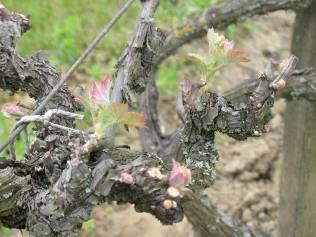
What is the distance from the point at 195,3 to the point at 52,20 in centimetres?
82

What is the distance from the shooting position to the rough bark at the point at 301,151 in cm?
179

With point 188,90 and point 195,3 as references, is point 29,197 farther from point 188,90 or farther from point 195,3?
point 195,3

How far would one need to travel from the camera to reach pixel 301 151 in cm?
183

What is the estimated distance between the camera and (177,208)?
2.85 feet

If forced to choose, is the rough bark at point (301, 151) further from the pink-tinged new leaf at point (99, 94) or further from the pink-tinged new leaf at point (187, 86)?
the pink-tinged new leaf at point (99, 94)

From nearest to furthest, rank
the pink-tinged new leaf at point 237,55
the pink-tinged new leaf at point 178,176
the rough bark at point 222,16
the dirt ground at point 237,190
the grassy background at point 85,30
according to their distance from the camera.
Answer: the pink-tinged new leaf at point 178,176 < the pink-tinged new leaf at point 237,55 < the rough bark at point 222,16 < the dirt ground at point 237,190 < the grassy background at point 85,30

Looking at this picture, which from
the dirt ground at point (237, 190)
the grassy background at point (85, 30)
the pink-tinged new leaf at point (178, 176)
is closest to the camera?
the pink-tinged new leaf at point (178, 176)

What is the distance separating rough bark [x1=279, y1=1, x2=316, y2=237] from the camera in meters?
1.79

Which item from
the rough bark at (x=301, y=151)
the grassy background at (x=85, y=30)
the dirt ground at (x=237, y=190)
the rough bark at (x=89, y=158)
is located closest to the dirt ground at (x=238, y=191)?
the dirt ground at (x=237, y=190)

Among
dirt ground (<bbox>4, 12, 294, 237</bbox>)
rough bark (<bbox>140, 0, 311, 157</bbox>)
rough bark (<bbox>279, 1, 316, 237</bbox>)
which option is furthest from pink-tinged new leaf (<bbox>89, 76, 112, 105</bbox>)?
dirt ground (<bbox>4, 12, 294, 237</bbox>)

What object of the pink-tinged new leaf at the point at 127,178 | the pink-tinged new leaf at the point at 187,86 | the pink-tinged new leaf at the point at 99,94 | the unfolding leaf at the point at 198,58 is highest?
the unfolding leaf at the point at 198,58

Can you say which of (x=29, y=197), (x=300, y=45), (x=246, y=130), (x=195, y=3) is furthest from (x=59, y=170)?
(x=195, y=3)

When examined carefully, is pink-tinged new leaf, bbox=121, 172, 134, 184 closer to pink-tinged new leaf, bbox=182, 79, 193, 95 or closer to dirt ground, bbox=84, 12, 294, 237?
pink-tinged new leaf, bbox=182, 79, 193, 95

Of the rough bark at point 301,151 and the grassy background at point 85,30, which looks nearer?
the rough bark at point 301,151
